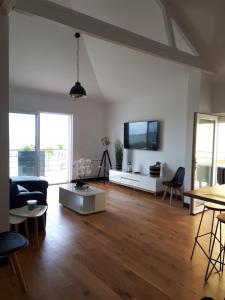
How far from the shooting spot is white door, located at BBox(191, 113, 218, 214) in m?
4.53

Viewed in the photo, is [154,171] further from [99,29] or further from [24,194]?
[99,29]

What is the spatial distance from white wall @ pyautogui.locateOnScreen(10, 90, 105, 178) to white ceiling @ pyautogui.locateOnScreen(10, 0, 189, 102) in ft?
0.98

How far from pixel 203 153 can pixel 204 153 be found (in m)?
0.04

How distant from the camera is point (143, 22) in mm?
4164

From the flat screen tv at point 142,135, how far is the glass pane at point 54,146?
1838 millimetres

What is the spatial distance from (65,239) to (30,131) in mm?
3901

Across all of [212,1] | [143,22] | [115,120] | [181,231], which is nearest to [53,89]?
[115,120]

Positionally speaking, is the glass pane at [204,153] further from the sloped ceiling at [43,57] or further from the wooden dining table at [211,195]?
the sloped ceiling at [43,57]

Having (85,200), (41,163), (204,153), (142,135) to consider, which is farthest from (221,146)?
(41,163)

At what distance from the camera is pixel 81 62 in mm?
5891

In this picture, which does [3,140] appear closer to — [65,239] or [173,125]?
[65,239]

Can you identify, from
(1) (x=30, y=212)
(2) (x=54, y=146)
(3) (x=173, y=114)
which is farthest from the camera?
(2) (x=54, y=146)

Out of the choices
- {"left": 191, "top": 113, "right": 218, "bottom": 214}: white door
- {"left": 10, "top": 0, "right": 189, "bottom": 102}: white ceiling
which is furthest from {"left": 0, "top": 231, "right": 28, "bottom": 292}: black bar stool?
{"left": 10, "top": 0, "right": 189, "bottom": 102}: white ceiling

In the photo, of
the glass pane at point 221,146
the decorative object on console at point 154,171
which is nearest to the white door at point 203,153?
the glass pane at point 221,146
